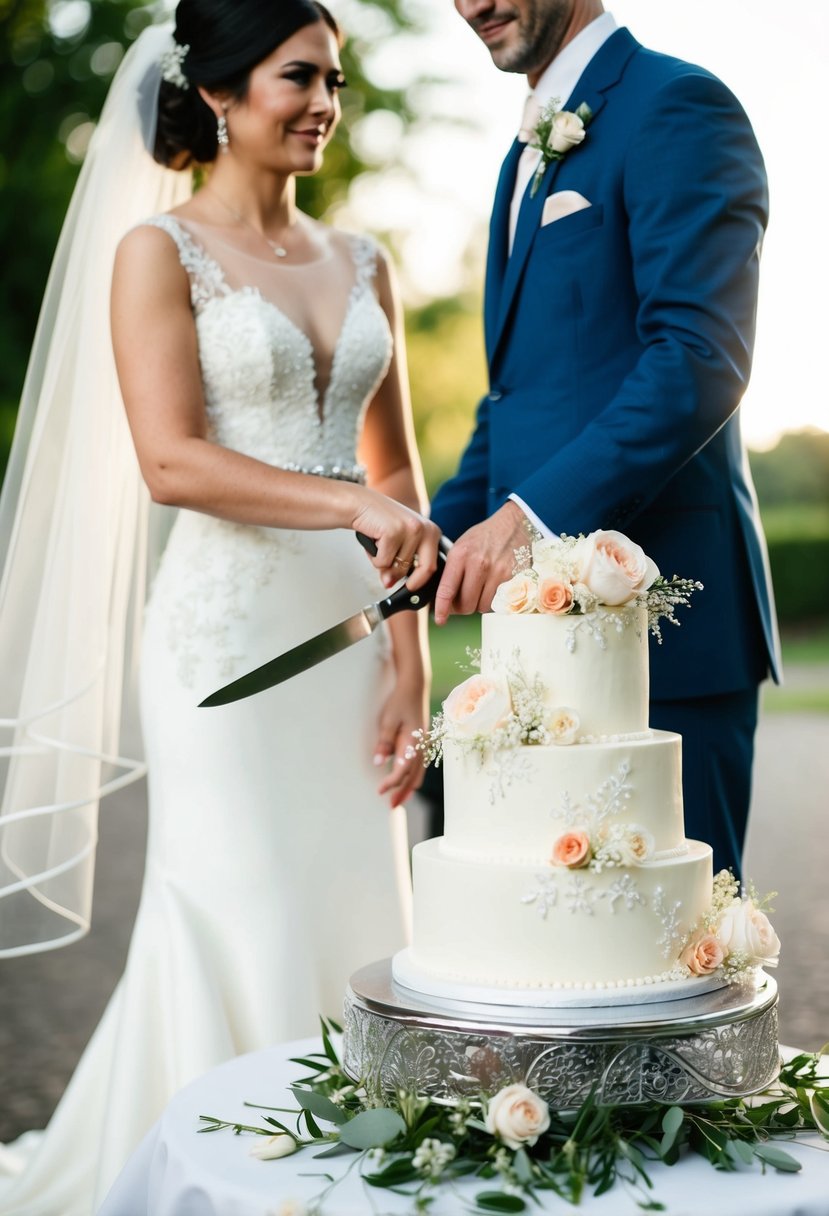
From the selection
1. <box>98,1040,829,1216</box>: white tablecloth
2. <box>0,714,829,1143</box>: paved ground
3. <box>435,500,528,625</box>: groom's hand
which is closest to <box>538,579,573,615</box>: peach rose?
<box>435,500,528,625</box>: groom's hand

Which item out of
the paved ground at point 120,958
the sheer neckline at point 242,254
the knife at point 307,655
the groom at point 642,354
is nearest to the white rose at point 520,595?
the groom at point 642,354

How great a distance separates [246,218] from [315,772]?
1.39 metres

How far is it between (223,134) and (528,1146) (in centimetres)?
259

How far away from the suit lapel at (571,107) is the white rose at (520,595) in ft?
3.37

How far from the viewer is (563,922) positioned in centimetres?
189

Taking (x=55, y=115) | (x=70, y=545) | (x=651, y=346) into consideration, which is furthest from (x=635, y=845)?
(x=55, y=115)

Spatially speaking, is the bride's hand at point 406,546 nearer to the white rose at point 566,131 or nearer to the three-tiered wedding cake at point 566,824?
the three-tiered wedding cake at point 566,824

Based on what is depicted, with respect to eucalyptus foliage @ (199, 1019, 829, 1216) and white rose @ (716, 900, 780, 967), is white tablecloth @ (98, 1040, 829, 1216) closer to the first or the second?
eucalyptus foliage @ (199, 1019, 829, 1216)

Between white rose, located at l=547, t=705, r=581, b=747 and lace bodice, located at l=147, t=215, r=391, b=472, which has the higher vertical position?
lace bodice, located at l=147, t=215, r=391, b=472

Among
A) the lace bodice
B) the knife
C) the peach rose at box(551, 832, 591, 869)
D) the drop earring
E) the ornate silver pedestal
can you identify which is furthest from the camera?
the drop earring

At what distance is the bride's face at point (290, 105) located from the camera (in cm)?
330

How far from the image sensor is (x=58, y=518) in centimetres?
355

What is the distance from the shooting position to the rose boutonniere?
2.80 meters

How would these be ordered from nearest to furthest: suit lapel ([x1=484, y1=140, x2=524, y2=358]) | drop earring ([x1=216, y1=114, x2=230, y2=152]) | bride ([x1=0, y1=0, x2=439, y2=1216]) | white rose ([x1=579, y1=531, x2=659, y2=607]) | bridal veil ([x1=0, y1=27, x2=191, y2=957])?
white rose ([x1=579, y1=531, x2=659, y2=607]), suit lapel ([x1=484, y1=140, x2=524, y2=358]), bride ([x1=0, y1=0, x2=439, y2=1216]), drop earring ([x1=216, y1=114, x2=230, y2=152]), bridal veil ([x1=0, y1=27, x2=191, y2=957])
